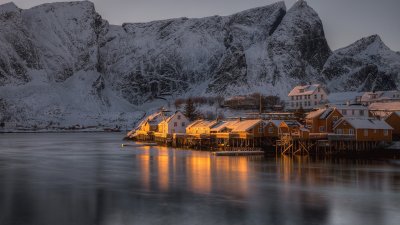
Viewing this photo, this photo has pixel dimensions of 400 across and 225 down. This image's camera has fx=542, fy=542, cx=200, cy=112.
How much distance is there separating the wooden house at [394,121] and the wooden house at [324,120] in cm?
625

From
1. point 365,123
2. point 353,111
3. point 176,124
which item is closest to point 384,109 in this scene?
point 353,111

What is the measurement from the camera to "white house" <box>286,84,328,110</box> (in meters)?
120

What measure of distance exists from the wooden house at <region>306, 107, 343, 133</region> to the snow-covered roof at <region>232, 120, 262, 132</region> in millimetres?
7292

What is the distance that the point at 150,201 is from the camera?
31.6 m

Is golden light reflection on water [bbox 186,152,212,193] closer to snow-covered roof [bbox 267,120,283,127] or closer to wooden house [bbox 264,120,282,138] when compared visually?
wooden house [bbox 264,120,282,138]

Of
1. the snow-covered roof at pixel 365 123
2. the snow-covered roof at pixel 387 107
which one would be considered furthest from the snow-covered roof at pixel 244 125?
the snow-covered roof at pixel 387 107

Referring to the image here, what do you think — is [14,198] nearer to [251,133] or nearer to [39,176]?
[39,176]

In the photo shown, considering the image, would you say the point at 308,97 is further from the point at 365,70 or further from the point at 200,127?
the point at 365,70

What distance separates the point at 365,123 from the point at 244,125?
16941 millimetres

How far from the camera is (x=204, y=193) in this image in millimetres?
34656

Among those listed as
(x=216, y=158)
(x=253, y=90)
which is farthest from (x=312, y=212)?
(x=253, y=90)

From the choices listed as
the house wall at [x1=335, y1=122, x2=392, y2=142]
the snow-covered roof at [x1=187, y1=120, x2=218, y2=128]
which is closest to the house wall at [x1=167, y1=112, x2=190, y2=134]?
the snow-covered roof at [x1=187, y1=120, x2=218, y2=128]

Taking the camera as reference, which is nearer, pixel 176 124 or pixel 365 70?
pixel 176 124

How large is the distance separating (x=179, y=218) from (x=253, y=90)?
6400 inches
